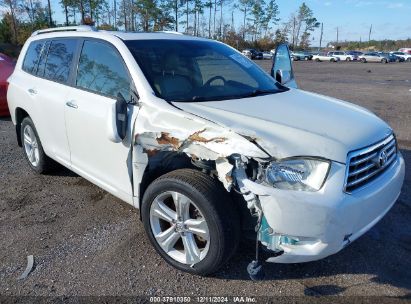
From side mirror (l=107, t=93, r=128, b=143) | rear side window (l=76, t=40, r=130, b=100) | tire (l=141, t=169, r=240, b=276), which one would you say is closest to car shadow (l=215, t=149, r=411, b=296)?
tire (l=141, t=169, r=240, b=276)

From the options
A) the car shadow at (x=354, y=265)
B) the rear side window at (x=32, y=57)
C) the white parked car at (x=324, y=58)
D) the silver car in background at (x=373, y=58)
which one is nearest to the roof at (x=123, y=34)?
the rear side window at (x=32, y=57)

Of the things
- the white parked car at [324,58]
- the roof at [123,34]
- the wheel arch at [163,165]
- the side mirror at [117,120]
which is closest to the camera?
the wheel arch at [163,165]

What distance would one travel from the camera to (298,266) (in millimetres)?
3207

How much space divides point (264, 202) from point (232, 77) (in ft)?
5.91

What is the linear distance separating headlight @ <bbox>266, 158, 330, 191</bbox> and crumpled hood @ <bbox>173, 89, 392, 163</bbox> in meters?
0.05

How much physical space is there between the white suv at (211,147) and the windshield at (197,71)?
0.05ft

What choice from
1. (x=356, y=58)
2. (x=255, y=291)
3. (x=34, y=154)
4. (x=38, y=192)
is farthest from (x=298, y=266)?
(x=356, y=58)

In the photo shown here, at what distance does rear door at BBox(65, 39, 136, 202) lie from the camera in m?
3.47

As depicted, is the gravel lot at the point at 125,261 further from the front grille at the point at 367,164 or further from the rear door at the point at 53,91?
the front grille at the point at 367,164

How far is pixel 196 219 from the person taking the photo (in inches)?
117

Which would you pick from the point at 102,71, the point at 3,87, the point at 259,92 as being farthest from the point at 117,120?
the point at 3,87

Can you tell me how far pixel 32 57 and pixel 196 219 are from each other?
349cm

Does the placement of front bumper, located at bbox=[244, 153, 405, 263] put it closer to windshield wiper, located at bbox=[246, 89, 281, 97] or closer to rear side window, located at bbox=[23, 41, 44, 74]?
windshield wiper, located at bbox=[246, 89, 281, 97]

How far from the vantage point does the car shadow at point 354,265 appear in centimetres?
302
